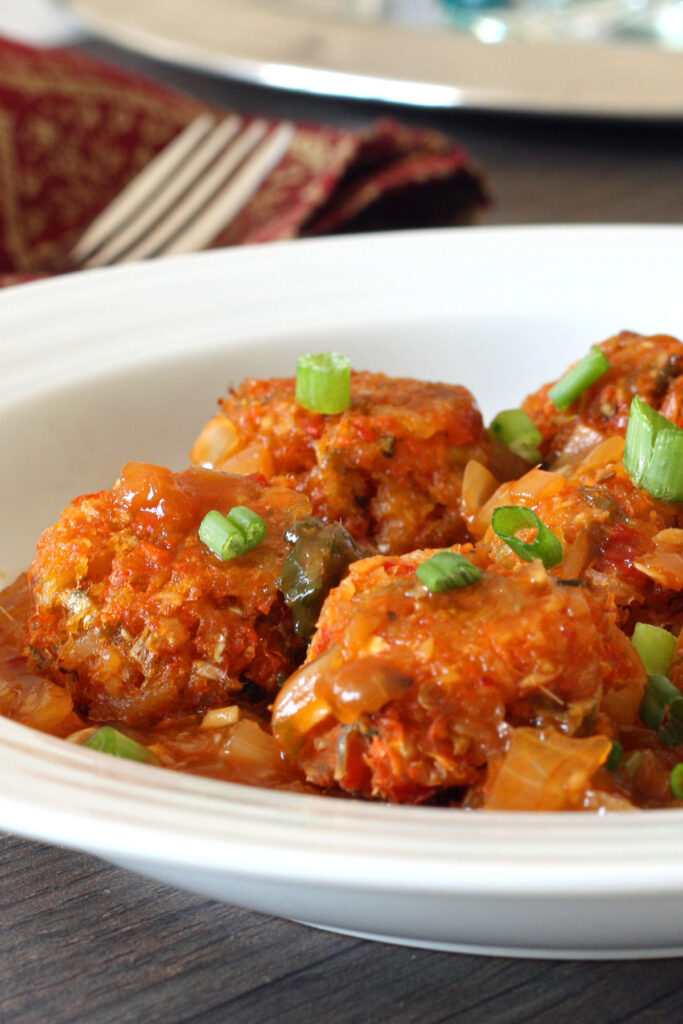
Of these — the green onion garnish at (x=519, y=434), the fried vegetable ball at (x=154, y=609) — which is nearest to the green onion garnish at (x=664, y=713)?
the fried vegetable ball at (x=154, y=609)

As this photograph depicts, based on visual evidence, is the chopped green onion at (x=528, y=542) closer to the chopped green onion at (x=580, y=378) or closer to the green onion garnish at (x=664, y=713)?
the green onion garnish at (x=664, y=713)

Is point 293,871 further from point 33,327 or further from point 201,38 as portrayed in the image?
point 201,38

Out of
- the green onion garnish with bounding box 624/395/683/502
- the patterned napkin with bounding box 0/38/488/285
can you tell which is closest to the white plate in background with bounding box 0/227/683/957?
the patterned napkin with bounding box 0/38/488/285

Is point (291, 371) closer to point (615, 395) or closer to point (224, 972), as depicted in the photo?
point (615, 395)

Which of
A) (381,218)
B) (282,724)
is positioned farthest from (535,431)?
(381,218)

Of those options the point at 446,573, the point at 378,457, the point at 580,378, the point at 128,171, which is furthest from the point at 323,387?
the point at 128,171

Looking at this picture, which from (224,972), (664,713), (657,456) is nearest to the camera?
(224,972)
